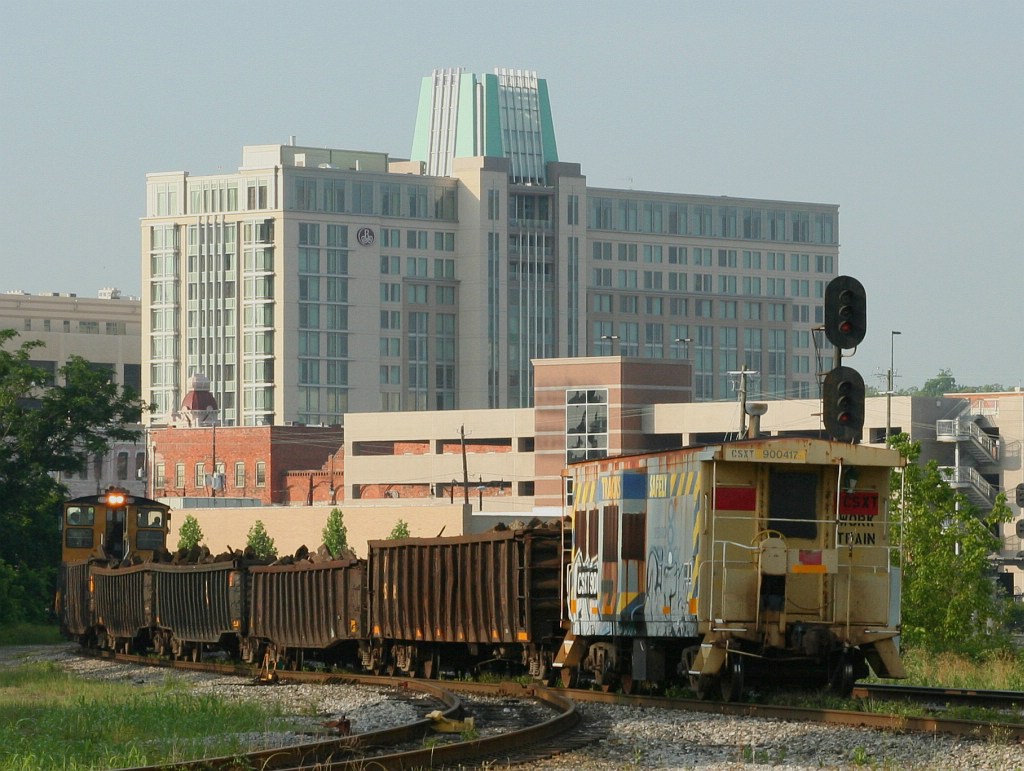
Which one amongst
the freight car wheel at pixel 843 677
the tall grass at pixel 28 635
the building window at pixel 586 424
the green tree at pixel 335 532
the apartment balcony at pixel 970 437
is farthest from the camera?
the building window at pixel 586 424

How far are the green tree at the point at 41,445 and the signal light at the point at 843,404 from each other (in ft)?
156

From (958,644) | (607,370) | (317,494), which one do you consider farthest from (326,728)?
(317,494)

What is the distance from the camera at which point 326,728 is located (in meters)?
20.6

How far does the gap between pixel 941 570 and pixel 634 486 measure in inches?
627

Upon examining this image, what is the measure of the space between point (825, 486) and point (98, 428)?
6120 cm

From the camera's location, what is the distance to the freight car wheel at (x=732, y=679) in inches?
890

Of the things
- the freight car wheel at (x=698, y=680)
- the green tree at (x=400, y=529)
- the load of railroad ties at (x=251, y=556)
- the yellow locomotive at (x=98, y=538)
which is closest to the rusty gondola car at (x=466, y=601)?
the load of railroad ties at (x=251, y=556)

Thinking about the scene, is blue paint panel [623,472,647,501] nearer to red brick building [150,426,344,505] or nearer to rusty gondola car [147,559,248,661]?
rusty gondola car [147,559,248,661]

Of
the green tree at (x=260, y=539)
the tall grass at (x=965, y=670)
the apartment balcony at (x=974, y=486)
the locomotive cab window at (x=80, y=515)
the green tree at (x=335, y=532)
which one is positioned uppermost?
the locomotive cab window at (x=80, y=515)

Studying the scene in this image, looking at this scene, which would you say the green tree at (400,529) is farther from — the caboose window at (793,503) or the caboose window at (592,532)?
Result: the caboose window at (793,503)

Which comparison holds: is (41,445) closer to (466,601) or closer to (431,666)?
(431,666)

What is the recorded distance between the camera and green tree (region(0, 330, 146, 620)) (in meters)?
71.4

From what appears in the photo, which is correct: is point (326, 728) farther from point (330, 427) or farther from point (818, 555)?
point (330, 427)

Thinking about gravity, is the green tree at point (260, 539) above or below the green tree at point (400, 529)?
below
